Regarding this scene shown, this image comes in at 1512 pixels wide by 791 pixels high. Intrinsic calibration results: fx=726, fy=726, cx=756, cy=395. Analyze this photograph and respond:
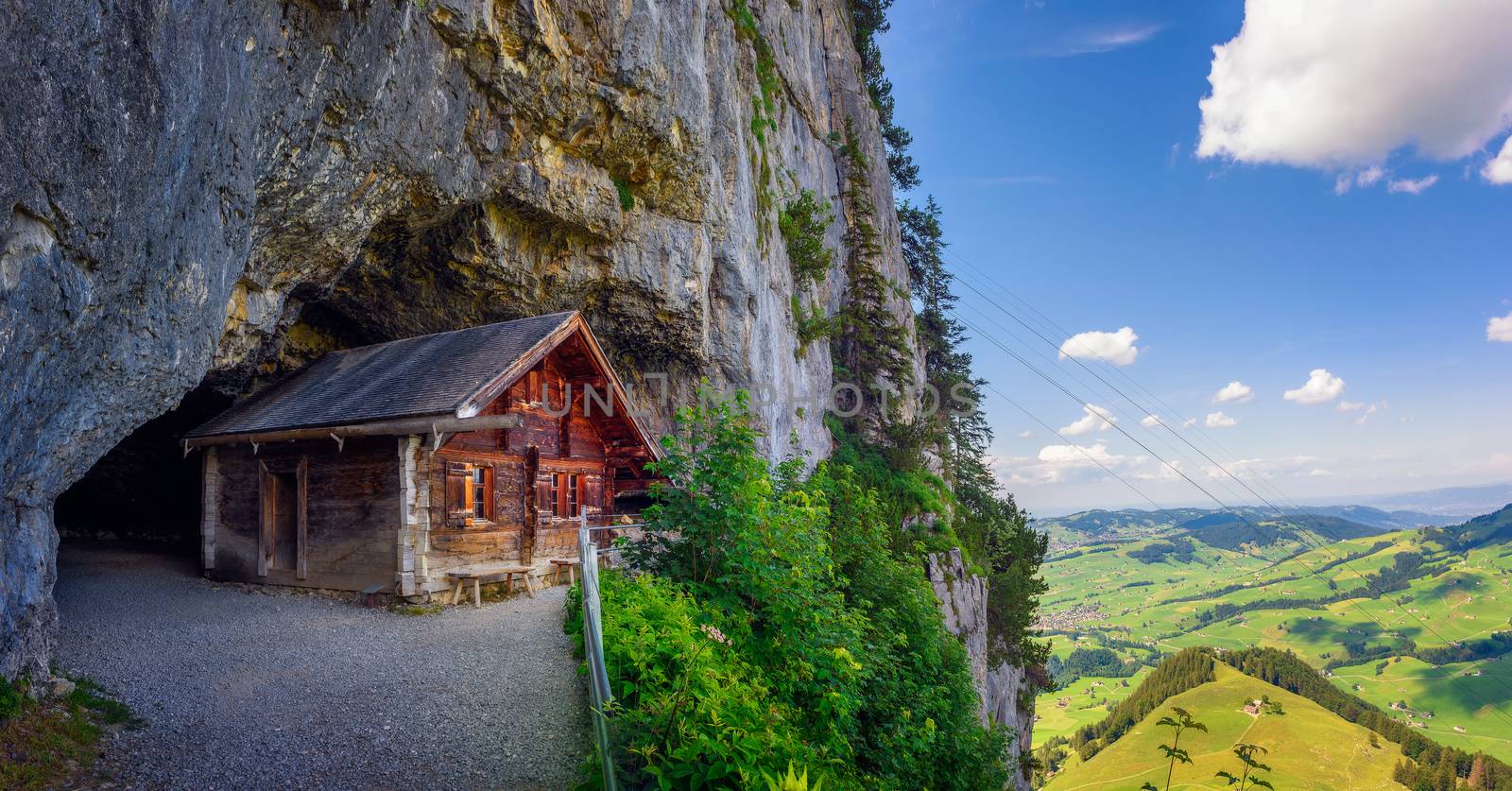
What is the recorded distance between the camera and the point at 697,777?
381cm

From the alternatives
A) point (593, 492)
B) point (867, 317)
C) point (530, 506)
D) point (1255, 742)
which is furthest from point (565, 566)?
point (1255, 742)

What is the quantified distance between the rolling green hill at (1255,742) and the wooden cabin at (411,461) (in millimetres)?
68907

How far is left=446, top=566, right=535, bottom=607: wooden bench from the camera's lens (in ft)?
39.7

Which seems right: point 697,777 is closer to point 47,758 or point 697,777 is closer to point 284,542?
point 47,758

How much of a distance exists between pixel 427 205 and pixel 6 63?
9139mm

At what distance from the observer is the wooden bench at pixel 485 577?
12086 mm

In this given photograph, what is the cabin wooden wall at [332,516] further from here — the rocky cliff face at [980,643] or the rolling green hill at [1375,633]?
the rolling green hill at [1375,633]

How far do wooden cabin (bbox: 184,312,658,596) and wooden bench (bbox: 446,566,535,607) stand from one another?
0.87 feet

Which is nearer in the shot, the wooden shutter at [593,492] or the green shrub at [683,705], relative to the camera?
the green shrub at [683,705]

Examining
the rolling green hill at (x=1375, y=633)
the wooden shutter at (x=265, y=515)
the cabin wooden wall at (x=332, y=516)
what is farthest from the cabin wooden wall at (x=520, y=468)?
the rolling green hill at (x=1375, y=633)

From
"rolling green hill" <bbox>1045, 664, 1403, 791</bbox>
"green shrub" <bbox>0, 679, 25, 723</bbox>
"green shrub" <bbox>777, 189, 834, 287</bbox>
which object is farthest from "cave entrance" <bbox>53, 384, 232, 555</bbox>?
"rolling green hill" <bbox>1045, 664, 1403, 791</bbox>

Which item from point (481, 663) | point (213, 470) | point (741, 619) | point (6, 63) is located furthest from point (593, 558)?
point (213, 470)

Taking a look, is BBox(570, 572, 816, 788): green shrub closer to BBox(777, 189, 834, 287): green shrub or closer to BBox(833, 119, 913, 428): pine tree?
BBox(777, 189, 834, 287): green shrub

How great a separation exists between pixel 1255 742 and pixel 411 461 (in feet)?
312
